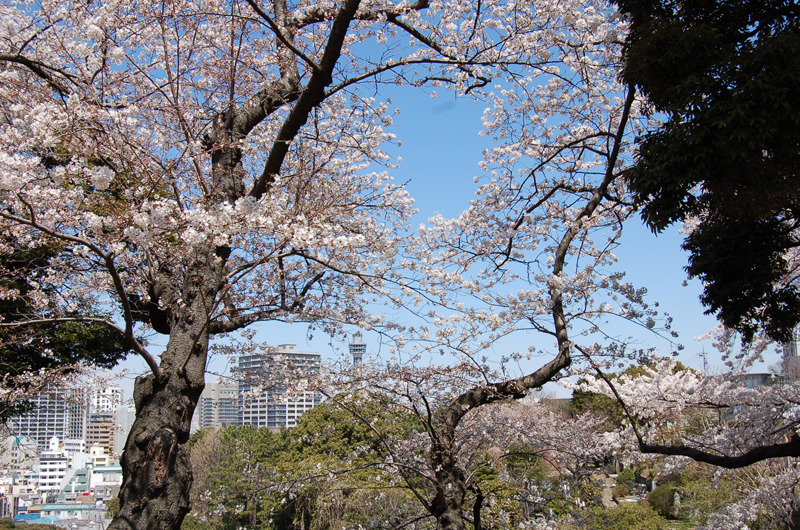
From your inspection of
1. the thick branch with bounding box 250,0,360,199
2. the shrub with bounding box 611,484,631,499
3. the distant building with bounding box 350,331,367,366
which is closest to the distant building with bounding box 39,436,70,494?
the shrub with bounding box 611,484,631,499

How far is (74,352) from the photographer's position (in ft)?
28.0

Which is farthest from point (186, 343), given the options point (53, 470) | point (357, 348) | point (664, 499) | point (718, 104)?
point (53, 470)

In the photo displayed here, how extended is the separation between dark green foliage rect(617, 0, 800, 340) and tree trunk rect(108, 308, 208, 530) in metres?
2.94

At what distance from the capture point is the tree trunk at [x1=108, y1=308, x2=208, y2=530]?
277 centimetres

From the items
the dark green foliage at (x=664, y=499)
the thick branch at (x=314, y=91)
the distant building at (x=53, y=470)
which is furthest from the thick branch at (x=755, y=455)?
the distant building at (x=53, y=470)

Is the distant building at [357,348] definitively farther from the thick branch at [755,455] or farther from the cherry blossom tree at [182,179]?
the thick branch at [755,455]

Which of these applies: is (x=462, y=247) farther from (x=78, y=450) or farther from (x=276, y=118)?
(x=78, y=450)

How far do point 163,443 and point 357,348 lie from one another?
2.56 meters

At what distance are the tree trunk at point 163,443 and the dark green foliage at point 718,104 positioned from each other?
2944 millimetres

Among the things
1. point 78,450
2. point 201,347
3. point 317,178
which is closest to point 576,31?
point 317,178

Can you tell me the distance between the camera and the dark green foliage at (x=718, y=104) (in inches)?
113

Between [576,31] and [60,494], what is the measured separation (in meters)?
83.4

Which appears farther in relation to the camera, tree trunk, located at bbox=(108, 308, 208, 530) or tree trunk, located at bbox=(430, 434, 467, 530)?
tree trunk, located at bbox=(430, 434, 467, 530)

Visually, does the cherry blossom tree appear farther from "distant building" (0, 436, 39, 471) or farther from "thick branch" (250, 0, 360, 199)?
"distant building" (0, 436, 39, 471)
